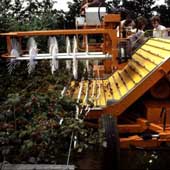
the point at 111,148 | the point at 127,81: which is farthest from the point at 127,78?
the point at 111,148

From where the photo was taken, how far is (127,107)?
267 inches

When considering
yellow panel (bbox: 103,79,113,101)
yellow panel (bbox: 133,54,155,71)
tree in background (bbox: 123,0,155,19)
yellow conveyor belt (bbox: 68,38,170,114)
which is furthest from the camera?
tree in background (bbox: 123,0,155,19)

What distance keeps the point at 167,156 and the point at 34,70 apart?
2557 millimetres

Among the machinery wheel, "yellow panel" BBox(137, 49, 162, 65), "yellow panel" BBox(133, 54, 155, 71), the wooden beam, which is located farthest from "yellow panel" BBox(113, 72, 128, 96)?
the wooden beam

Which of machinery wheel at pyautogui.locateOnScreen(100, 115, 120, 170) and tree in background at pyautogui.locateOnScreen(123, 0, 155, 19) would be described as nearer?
machinery wheel at pyautogui.locateOnScreen(100, 115, 120, 170)

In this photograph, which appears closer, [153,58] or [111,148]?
[111,148]

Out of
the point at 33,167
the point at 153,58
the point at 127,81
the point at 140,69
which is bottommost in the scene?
the point at 33,167

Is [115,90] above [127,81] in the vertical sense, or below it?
below

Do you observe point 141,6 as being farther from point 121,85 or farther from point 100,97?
point 100,97

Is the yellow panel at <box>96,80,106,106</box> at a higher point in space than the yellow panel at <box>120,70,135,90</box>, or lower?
lower

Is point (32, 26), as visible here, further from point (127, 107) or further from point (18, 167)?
point (18, 167)

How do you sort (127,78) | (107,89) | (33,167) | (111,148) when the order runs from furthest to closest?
(107,89), (127,78), (111,148), (33,167)

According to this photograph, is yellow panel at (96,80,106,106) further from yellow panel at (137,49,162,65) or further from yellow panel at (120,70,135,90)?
yellow panel at (137,49,162,65)

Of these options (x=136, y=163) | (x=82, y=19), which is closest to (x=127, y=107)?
(x=136, y=163)
